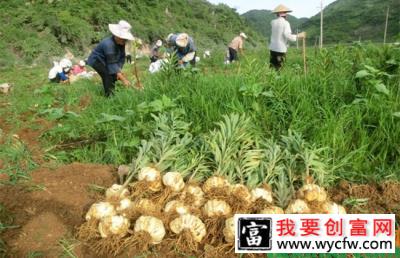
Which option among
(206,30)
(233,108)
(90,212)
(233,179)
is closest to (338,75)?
(233,108)

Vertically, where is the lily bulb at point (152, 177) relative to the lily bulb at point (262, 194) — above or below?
above

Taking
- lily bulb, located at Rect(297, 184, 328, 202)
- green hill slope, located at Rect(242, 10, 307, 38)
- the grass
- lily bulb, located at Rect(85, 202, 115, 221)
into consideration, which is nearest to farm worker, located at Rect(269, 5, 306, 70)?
the grass

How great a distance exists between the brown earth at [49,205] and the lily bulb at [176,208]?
0.54 metres

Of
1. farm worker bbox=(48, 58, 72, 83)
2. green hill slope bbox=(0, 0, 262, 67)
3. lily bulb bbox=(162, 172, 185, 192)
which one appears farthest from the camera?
green hill slope bbox=(0, 0, 262, 67)

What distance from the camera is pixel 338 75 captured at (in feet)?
13.3

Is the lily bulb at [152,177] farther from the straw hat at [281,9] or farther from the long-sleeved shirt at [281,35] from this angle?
the straw hat at [281,9]

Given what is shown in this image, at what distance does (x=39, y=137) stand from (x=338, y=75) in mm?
3387

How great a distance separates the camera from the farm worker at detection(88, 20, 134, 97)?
5913 mm

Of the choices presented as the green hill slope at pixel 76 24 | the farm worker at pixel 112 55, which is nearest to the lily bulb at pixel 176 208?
the farm worker at pixel 112 55

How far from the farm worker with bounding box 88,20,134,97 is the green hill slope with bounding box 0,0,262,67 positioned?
10611mm

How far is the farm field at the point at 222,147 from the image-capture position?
2.54 meters

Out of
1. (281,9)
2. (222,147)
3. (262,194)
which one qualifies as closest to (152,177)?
(222,147)

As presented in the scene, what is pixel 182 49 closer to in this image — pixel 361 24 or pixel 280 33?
pixel 280 33

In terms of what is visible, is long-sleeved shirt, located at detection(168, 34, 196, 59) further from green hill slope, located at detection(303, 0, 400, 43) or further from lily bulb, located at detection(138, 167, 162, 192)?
green hill slope, located at detection(303, 0, 400, 43)
